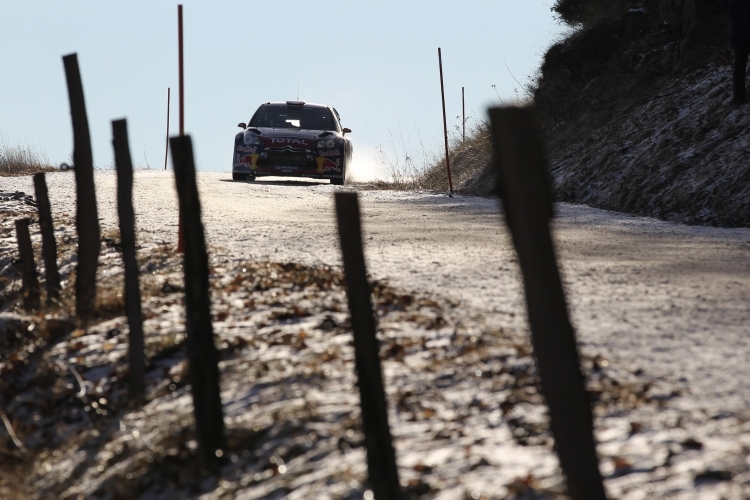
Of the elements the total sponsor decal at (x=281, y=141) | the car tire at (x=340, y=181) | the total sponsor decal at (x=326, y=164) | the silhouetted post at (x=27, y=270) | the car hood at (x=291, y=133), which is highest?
the car hood at (x=291, y=133)

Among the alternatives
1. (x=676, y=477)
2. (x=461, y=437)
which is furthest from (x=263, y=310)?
(x=676, y=477)

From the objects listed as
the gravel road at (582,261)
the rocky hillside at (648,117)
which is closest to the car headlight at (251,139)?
the gravel road at (582,261)

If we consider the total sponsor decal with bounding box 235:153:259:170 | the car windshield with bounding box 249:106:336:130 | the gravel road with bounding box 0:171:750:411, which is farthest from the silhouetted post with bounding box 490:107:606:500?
the car windshield with bounding box 249:106:336:130

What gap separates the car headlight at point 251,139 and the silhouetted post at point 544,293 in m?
16.7

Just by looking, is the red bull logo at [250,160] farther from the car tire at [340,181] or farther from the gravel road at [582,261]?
the gravel road at [582,261]

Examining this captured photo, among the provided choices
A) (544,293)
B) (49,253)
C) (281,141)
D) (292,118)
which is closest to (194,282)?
(544,293)

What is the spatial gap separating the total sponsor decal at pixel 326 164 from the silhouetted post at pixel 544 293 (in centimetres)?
1670

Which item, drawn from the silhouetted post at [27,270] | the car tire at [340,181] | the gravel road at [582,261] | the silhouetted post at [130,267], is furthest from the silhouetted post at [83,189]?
the car tire at [340,181]

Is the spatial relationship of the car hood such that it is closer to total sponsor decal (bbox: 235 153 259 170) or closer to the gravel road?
total sponsor decal (bbox: 235 153 259 170)

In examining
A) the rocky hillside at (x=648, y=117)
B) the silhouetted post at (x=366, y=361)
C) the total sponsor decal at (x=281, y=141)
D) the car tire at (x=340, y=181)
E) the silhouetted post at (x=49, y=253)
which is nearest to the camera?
the silhouetted post at (x=366, y=361)

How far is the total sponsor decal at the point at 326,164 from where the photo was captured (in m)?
19.6

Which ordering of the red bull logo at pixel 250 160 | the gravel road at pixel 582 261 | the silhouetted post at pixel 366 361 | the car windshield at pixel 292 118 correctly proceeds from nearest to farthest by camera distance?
the silhouetted post at pixel 366 361, the gravel road at pixel 582 261, the red bull logo at pixel 250 160, the car windshield at pixel 292 118

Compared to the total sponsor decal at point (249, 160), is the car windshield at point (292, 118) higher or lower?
higher

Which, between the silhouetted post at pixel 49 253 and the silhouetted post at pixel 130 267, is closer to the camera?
the silhouetted post at pixel 130 267
